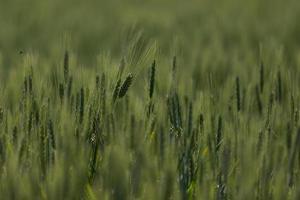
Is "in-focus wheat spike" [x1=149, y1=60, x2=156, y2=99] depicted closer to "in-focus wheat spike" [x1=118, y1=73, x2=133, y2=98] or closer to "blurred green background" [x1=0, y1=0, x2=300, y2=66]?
"in-focus wheat spike" [x1=118, y1=73, x2=133, y2=98]

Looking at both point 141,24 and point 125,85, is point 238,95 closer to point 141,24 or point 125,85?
point 125,85

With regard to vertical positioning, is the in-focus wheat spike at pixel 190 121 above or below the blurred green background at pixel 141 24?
below

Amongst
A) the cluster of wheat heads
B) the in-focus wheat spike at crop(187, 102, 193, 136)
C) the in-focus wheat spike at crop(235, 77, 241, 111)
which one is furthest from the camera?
the in-focus wheat spike at crop(235, 77, 241, 111)

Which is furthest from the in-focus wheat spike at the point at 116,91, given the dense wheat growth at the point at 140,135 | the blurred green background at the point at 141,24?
the blurred green background at the point at 141,24

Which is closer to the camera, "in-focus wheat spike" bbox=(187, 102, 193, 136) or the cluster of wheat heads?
the cluster of wheat heads

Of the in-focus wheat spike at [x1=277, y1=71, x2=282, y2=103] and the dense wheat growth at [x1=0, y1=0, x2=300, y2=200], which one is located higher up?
the in-focus wheat spike at [x1=277, y1=71, x2=282, y2=103]

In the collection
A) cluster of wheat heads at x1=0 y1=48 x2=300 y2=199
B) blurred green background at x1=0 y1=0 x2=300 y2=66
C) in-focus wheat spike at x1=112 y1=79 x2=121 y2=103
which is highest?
blurred green background at x1=0 y1=0 x2=300 y2=66

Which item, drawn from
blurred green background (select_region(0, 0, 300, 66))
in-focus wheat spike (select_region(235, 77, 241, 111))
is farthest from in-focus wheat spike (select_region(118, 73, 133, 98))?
blurred green background (select_region(0, 0, 300, 66))

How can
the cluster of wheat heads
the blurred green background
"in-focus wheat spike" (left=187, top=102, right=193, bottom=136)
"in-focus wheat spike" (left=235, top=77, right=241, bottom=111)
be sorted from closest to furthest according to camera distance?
the cluster of wheat heads < "in-focus wheat spike" (left=187, top=102, right=193, bottom=136) < "in-focus wheat spike" (left=235, top=77, right=241, bottom=111) < the blurred green background

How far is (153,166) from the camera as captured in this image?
0.74 meters

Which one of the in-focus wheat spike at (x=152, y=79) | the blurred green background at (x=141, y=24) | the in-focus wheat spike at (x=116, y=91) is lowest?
the in-focus wheat spike at (x=116, y=91)

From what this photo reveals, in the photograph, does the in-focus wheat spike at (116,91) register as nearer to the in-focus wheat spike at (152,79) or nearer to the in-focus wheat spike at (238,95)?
the in-focus wheat spike at (152,79)

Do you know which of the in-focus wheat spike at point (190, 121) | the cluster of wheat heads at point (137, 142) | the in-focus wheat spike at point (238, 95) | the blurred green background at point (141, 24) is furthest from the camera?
the blurred green background at point (141, 24)

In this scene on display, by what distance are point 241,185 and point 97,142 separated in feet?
0.73
